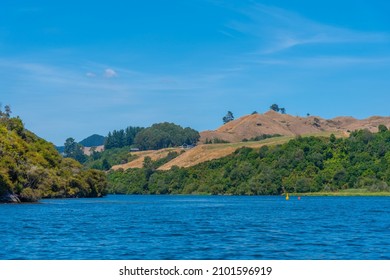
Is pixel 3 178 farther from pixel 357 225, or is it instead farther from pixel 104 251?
pixel 104 251

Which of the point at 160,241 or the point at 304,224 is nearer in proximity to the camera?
the point at 160,241

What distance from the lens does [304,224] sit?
304 ft

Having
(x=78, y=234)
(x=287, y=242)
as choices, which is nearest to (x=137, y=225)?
(x=78, y=234)

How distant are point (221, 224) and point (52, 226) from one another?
21006mm

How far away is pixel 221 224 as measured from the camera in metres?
93.1
